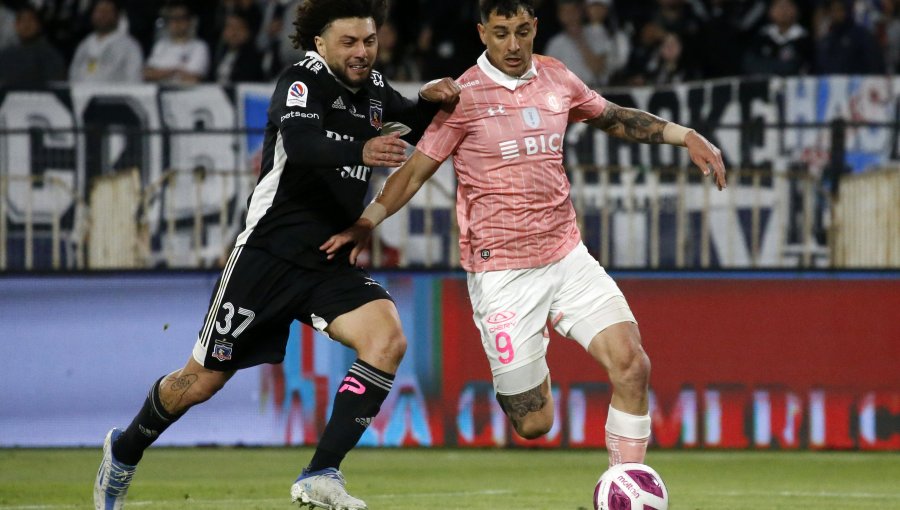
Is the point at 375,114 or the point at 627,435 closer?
the point at 627,435

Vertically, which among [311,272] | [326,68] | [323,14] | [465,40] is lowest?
[311,272]

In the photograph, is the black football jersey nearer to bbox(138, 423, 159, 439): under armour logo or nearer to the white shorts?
the white shorts

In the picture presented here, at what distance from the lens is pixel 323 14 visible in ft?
21.4

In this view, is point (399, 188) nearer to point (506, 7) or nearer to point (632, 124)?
point (506, 7)

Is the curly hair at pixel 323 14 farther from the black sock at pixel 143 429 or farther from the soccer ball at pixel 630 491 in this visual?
the soccer ball at pixel 630 491

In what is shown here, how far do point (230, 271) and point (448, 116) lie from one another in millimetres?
1323

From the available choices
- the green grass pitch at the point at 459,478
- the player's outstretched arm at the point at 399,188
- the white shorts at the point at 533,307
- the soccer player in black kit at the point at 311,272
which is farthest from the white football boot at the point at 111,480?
the white shorts at the point at 533,307

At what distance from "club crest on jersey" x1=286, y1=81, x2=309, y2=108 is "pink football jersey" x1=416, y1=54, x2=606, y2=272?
852 mm

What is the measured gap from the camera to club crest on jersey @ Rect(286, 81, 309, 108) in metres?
6.29

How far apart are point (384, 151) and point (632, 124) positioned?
1796 millimetres

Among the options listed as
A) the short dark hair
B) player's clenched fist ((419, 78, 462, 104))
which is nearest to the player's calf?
player's clenched fist ((419, 78, 462, 104))

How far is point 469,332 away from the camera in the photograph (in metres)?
11.1

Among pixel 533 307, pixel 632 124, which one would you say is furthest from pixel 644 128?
pixel 533 307

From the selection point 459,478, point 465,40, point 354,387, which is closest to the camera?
point 354,387
